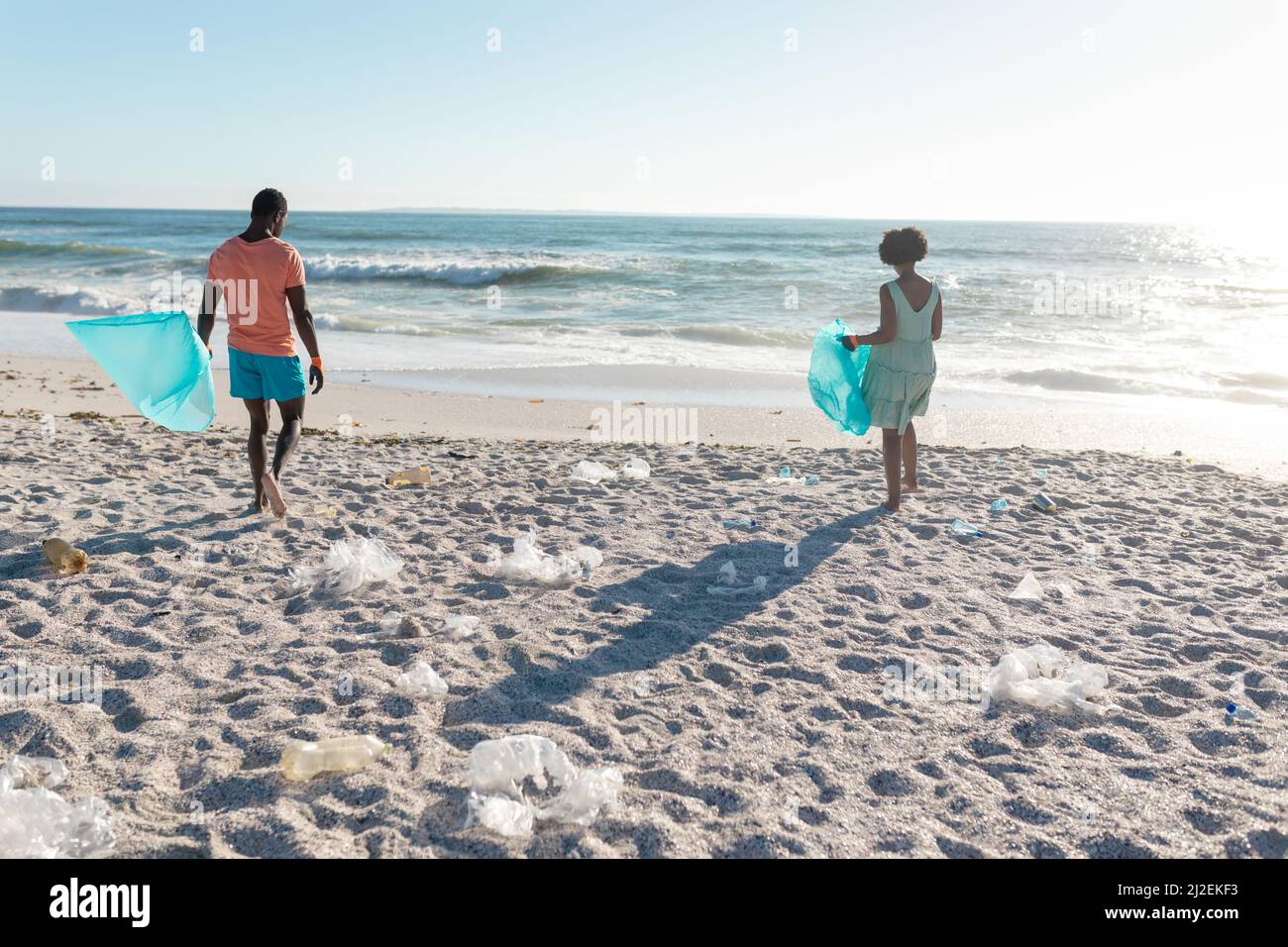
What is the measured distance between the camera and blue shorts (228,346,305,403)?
184 inches

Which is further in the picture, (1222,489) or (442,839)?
(1222,489)

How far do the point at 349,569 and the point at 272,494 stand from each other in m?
1.05

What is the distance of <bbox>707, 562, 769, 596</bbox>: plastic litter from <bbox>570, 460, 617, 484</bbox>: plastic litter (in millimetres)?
1864

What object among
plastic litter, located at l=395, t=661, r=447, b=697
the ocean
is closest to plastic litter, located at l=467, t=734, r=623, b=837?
plastic litter, located at l=395, t=661, r=447, b=697

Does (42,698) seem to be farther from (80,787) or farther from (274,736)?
(274,736)

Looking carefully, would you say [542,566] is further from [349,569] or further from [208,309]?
A: [208,309]

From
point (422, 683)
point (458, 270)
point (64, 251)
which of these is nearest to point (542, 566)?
point (422, 683)

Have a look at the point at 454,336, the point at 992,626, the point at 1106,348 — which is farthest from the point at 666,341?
the point at 992,626

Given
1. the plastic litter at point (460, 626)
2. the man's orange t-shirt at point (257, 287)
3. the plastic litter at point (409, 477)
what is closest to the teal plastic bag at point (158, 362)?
the man's orange t-shirt at point (257, 287)

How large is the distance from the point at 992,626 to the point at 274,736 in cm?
277

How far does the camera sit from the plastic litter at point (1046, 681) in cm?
→ 311

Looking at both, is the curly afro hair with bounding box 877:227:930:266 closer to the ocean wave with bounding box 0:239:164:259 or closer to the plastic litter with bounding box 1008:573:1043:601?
the plastic litter with bounding box 1008:573:1043:601

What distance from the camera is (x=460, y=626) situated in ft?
11.8
